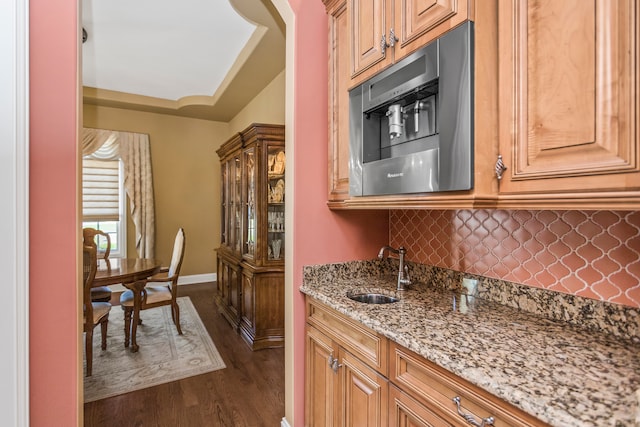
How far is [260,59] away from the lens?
3475 millimetres

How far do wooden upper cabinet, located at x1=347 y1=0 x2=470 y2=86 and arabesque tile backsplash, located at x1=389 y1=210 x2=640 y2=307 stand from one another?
83 cm

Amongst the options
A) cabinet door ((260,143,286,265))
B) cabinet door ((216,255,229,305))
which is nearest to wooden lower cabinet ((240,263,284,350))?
cabinet door ((260,143,286,265))

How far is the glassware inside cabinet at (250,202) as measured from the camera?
10.6 feet

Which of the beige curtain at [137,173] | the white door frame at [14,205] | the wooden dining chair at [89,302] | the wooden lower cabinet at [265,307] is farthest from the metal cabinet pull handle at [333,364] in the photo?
the beige curtain at [137,173]

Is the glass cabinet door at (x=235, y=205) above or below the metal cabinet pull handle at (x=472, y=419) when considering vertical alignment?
above

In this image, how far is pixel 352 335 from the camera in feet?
4.71

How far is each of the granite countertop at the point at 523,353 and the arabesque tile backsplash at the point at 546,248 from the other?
156mm

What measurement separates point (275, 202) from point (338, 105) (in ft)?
5.28

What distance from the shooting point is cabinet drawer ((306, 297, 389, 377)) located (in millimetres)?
1258

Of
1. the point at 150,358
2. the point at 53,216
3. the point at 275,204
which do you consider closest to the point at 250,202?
the point at 275,204

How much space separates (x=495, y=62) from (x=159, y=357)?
3.31 meters

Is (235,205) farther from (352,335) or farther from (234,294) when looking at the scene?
(352,335)

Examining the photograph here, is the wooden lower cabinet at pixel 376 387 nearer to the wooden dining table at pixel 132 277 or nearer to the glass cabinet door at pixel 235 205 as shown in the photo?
the wooden dining table at pixel 132 277

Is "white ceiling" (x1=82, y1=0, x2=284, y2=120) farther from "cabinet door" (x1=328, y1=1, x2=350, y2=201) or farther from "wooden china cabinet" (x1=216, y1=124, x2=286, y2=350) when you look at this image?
"wooden china cabinet" (x1=216, y1=124, x2=286, y2=350)
